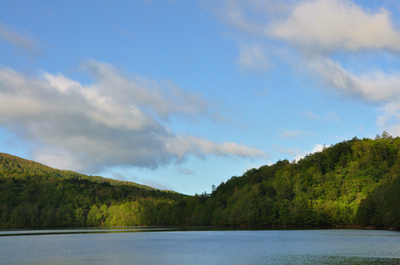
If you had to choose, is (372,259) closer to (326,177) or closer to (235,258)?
(235,258)

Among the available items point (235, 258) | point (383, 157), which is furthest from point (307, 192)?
point (235, 258)

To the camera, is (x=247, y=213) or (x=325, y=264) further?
(x=247, y=213)

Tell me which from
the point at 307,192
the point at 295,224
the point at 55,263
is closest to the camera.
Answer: the point at 55,263

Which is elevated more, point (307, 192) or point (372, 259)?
point (307, 192)

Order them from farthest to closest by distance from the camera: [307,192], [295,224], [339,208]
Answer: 1. [307,192]
2. [295,224]
3. [339,208]

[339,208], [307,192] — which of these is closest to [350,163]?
[307,192]

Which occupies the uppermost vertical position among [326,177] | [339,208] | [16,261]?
[326,177]

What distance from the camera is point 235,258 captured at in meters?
57.1

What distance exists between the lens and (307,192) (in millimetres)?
195500

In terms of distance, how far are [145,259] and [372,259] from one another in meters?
31.4

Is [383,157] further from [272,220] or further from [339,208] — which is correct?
[272,220]

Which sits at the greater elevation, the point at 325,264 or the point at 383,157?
the point at 383,157

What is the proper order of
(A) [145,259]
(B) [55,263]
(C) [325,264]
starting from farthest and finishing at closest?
(A) [145,259] → (B) [55,263] → (C) [325,264]

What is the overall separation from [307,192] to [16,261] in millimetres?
160521
